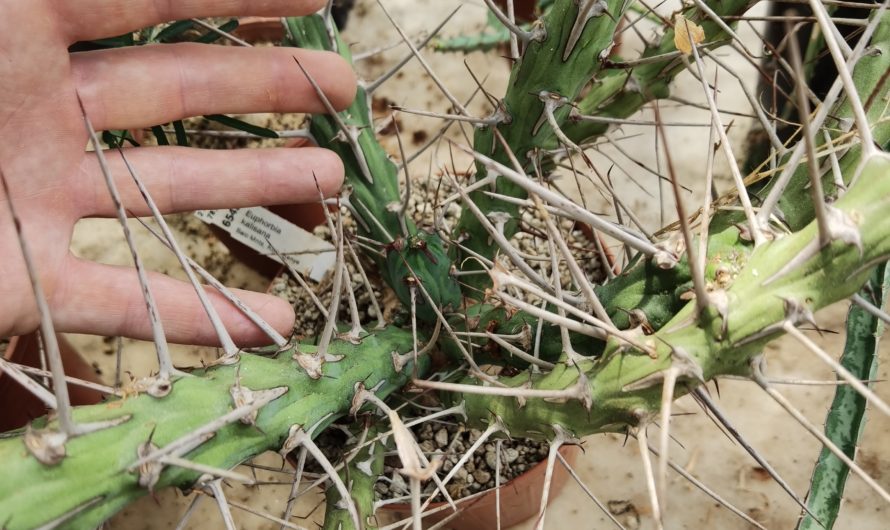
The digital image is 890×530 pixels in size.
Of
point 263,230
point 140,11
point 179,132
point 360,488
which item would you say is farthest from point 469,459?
point 140,11

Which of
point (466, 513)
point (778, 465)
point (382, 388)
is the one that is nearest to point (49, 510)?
point (382, 388)

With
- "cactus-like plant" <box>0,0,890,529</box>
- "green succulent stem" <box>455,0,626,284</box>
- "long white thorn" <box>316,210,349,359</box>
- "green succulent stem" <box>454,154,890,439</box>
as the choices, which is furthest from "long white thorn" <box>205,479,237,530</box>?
Answer: "green succulent stem" <box>455,0,626,284</box>

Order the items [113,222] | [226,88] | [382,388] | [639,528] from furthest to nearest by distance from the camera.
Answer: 1. [113,222]
2. [639,528]
3. [226,88]
4. [382,388]

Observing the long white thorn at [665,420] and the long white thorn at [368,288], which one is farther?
the long white thorn at [368,288]

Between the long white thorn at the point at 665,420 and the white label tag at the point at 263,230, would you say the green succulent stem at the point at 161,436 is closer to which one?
the long white thorn at the point at 665,420

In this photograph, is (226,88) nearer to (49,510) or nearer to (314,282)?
(314,282)

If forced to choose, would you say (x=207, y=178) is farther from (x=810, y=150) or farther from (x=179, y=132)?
(x=810, y=150)

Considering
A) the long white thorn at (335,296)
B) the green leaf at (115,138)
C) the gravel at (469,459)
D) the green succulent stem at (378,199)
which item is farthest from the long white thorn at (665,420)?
the green leaf at (115,138)
